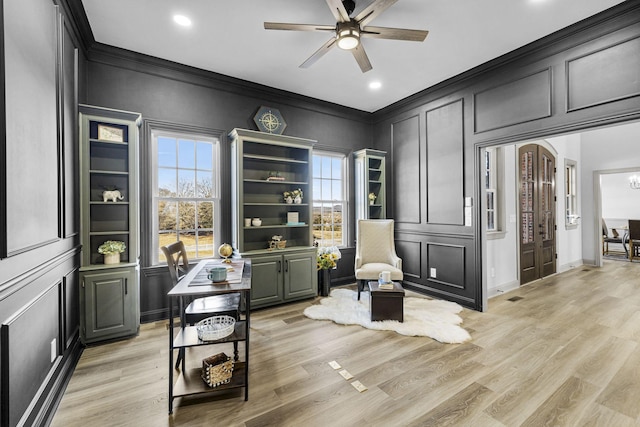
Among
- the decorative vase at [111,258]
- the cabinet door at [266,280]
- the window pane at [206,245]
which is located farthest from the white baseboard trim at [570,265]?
the decorative vase at [111,258]

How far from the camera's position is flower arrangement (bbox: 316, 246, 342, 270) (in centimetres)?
431

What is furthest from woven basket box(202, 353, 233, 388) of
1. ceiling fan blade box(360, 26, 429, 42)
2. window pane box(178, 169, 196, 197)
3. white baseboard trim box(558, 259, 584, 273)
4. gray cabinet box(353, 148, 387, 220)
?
white baseboard trim box(558, 259, 584, 273)

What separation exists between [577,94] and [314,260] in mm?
3520

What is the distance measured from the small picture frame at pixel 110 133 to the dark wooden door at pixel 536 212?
226 inches

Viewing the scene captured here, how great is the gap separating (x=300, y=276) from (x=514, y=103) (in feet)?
11.2

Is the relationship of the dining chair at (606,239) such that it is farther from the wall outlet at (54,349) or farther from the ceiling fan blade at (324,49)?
the wall outlet at (54,349)

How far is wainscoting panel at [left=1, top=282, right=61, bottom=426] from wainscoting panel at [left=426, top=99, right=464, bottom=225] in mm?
4350

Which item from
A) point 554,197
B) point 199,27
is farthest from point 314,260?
point 554,197

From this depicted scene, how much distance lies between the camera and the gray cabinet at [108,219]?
108 inches

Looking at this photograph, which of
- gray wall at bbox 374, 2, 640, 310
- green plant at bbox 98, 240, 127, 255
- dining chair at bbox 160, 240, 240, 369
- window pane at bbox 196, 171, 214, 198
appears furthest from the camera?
window pane at bbox 196, 171, 214, 198

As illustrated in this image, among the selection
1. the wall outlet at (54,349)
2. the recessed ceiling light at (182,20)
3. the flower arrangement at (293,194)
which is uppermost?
the recessed ceiling light at (182,20)

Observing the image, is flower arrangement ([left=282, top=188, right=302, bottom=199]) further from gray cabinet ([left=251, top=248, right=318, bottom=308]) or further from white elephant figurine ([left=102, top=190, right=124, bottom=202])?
white elephant figurine ([left=102, top=190, right=124, bottom=202])

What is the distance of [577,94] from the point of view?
2.86 m

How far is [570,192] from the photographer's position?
644 centimetres
